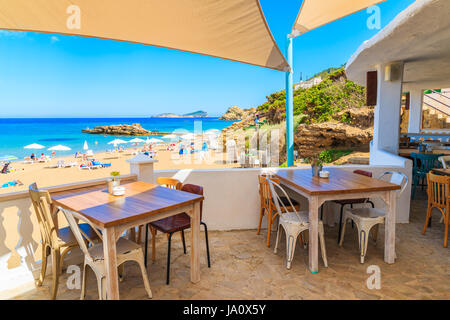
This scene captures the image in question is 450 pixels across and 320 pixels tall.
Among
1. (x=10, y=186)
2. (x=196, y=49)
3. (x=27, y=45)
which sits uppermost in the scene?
(x=27, y=45)

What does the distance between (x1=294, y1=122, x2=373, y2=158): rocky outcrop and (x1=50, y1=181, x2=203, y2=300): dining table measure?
9667mm

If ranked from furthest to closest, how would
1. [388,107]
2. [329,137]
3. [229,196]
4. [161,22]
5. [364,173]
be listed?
[329,137] → [388,107] → [229,196] → [364,173] → [161,22]

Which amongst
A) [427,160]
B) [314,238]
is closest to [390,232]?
[314,238]

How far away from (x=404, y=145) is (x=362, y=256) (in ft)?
18.2

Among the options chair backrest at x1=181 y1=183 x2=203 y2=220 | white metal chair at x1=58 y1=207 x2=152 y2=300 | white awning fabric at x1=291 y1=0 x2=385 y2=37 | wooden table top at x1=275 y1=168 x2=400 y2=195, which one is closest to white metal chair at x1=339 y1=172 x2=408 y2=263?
wooden table top at x1=275 y1=168 x2=400 y2=195

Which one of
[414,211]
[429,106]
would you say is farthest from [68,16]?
[429,106]

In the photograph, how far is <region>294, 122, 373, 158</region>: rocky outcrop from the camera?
1130 cm

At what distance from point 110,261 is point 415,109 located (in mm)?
11522

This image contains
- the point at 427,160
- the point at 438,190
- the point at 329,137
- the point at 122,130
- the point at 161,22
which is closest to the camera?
the point at 161,22

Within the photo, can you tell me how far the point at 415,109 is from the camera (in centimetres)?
988

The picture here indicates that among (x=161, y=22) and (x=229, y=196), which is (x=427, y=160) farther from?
(x=161, y=22)

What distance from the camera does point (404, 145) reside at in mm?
7020

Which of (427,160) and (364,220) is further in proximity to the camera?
(427,160)
